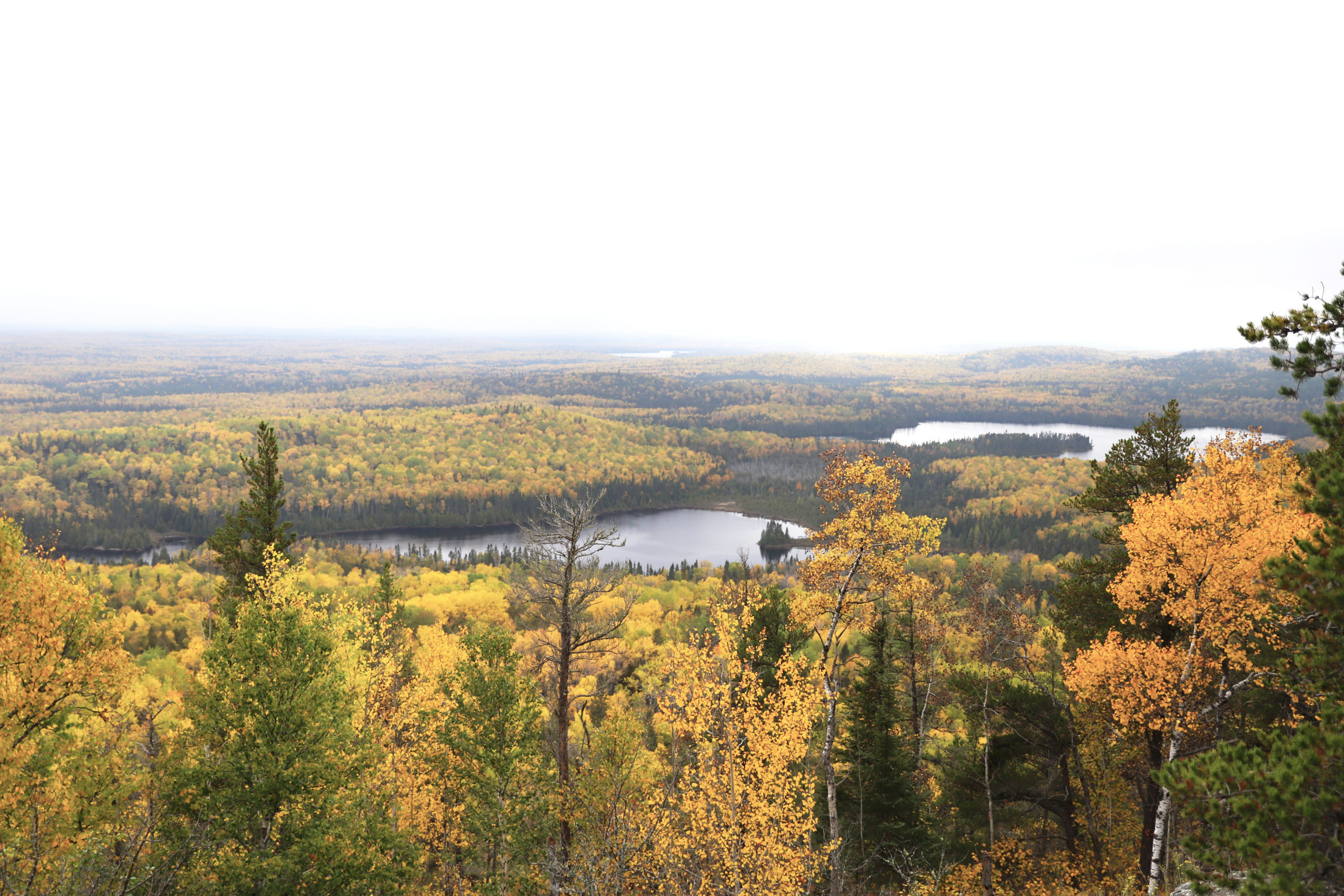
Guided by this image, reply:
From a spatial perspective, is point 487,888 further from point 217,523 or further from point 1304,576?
point 217,523

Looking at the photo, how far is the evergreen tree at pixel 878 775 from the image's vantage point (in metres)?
23.5

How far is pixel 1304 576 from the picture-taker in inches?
362

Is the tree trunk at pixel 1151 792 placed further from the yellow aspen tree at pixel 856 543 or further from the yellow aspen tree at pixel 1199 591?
the yellow aspen tree at pixel 856 543

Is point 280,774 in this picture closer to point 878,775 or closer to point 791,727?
point 791,727

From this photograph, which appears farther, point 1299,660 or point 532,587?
point 532,587

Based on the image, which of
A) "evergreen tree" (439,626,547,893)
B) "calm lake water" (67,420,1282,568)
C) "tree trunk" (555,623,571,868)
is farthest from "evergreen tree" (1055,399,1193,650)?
"calm lake water" (67,420,1282,568)

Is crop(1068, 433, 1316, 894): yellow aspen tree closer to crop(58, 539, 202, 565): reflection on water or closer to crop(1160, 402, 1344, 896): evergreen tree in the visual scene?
crop(1160, 402, 1344, 896): evergreen tree

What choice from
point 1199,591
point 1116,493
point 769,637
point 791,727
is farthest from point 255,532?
point 1116,493

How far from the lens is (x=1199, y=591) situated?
54.6ft

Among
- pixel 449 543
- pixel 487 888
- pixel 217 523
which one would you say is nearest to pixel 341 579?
pixel 449 543

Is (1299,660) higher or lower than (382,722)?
→ higher

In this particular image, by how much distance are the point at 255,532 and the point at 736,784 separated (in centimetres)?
2572

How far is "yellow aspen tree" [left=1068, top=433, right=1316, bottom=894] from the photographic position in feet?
51.9

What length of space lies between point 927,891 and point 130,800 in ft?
100
